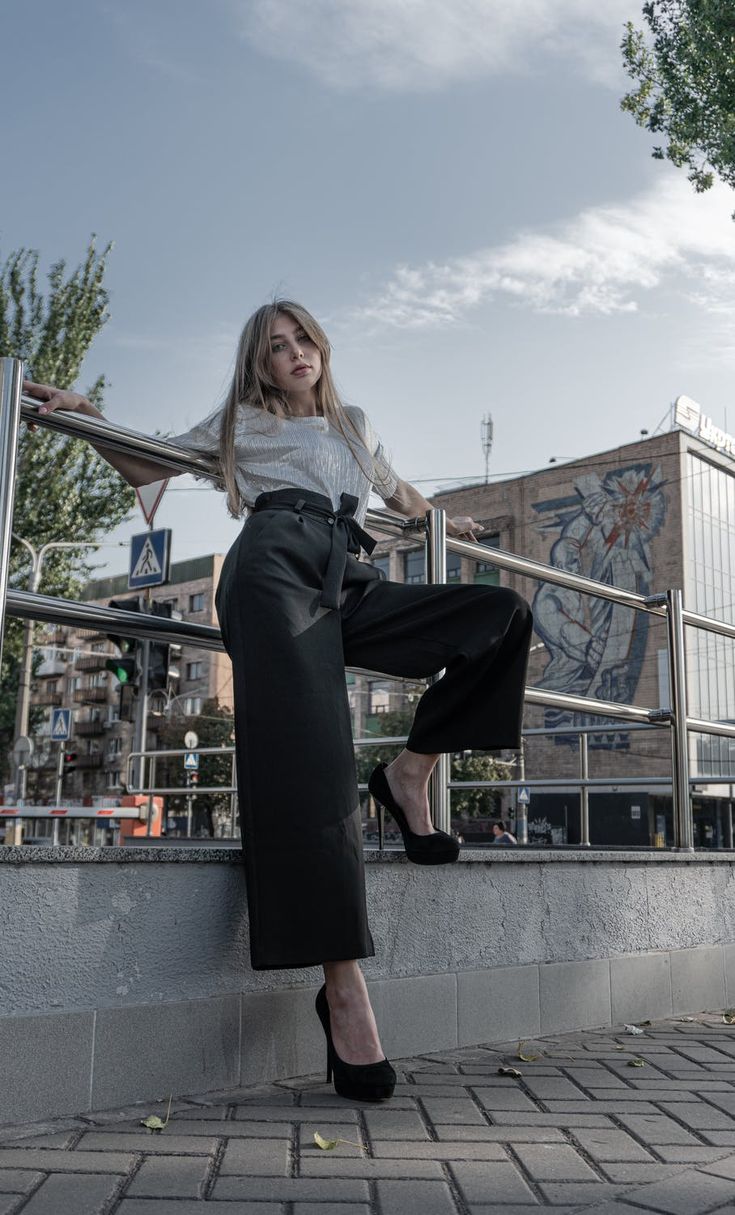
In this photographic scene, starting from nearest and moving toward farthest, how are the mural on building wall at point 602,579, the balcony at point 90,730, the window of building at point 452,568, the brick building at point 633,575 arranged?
the window of building at point 452,568 < the brick building at point 633,575 < the mural on building wall at point 602,579 < the balcony at point 90,730

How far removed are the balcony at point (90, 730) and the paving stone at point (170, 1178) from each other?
253ft

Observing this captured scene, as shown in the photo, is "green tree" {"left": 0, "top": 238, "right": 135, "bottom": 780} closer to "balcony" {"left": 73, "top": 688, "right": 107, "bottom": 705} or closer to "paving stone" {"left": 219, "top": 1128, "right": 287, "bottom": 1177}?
"paving stone" {"left": 219, "top": 1128, "right": 287, "bottom": 1177}

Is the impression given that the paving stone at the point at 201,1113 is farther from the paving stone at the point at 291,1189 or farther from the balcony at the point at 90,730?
the balcony at the point at 90,730

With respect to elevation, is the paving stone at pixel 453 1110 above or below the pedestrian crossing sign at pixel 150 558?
below

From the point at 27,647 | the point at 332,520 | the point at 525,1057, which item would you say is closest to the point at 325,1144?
the point at 525,1057

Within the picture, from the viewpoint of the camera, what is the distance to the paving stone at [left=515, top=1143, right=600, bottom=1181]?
2.12 metres

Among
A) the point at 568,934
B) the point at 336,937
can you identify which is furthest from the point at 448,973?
the point at 336,937

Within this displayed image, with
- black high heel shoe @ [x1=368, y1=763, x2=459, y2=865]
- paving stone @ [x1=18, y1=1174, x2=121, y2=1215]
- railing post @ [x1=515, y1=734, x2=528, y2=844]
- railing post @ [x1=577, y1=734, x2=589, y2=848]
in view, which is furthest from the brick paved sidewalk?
railing post @ [x1=515, y1=734, x2=528, y2=844]

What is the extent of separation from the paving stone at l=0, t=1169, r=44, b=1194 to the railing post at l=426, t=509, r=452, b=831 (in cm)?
165

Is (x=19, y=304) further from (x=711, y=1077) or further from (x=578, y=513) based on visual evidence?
(x=578, y=513)

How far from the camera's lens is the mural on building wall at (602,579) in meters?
47.3

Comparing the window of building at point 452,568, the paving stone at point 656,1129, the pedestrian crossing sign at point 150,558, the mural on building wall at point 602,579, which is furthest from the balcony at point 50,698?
the paving stone at point 656,1129

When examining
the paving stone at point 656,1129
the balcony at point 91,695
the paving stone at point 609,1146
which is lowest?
the paving stone at point 656,1129

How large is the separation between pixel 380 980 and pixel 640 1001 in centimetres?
140
